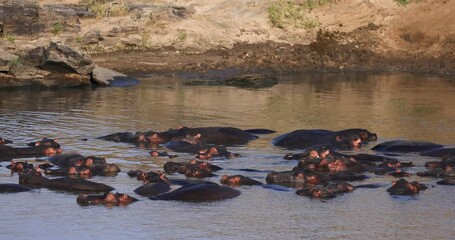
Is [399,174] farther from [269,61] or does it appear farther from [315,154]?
[269,61]

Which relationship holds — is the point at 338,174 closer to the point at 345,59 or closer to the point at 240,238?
the point at 240,238

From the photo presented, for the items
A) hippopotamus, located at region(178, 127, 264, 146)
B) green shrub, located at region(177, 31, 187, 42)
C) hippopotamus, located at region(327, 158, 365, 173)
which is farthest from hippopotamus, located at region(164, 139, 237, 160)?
green shrub, located at region(177, 31, 187, 42)

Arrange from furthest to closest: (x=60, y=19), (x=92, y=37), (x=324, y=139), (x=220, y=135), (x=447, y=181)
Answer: (x=60, y=19) < (x=92, y=37) < (x=220, y=135) < (x=324, y=139) < (x=447, y=181)

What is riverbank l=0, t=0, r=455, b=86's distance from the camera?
27.3m

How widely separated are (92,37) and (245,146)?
12.4 m

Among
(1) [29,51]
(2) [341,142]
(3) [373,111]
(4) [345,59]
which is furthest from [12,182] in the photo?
(4) [345,59]

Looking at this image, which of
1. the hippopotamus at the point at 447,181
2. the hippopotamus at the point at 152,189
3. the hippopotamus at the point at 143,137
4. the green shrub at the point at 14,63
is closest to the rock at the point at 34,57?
the green shrub at the point at 14,63

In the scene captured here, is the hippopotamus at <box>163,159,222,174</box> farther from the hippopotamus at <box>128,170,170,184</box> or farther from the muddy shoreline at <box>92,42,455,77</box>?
the muddy shoreline at <box>92,42,455,77</box>

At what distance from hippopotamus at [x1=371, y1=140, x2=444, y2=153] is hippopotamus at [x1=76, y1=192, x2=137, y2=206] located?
4.85 m

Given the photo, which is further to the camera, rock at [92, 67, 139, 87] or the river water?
rock at [92, 67, 139, 87]

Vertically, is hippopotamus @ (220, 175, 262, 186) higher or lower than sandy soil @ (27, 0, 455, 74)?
lower

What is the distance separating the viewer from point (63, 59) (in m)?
23.8

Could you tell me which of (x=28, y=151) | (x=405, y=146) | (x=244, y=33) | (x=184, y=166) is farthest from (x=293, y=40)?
(x=184, y=166)

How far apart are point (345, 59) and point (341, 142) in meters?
12.9
